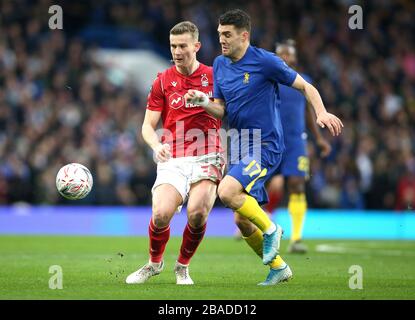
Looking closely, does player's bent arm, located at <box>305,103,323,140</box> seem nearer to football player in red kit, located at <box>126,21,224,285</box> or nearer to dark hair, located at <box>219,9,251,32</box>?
football player in red kit, located at <box>126,21,224,285</box>

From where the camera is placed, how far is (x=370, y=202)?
1912 cm

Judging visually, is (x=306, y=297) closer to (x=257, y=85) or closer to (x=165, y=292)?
(x=165, y=292)

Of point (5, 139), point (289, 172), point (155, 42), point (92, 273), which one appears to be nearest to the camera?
point (92, 273)

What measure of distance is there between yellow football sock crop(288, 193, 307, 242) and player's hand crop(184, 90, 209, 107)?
16.2 feet

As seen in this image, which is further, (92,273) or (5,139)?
(5,139)

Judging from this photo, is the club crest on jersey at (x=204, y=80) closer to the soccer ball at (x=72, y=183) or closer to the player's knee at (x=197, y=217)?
the player's knee at (x=197, y=217)

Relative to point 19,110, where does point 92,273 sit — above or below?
below

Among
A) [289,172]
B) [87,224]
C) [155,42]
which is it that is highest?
[155,42]

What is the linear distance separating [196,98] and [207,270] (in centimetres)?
261

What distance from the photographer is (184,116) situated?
8.52m

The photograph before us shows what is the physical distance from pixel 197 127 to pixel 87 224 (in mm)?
9199

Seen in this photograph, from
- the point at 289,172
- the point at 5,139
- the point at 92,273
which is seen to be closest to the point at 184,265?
the point at 92,273

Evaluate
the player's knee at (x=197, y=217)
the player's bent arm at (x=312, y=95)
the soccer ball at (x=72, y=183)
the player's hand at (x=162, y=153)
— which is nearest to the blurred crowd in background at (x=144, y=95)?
the soccer ball at (x=72, y=183)

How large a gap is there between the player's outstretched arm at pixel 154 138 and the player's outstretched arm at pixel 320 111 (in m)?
1.27
